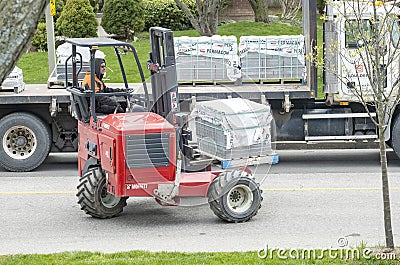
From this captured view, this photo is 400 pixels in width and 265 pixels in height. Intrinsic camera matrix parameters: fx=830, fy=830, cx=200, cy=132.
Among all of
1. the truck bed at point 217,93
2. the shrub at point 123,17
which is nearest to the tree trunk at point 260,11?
the shrub at point 123,17

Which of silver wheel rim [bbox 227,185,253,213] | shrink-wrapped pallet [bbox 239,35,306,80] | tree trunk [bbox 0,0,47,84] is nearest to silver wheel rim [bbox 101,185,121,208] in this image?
silver wheel rim [bbox 227,185,253,213]

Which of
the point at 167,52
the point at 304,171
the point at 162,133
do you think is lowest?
the point at 304,171

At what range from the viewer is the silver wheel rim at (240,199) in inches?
449

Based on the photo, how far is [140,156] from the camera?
11.0 m

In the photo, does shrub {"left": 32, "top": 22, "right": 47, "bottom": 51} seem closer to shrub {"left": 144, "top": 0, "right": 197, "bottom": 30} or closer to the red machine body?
shrub {"left": 144, "top": 0, "right": 197, "bottom": 30}

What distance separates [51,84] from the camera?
16125 mm

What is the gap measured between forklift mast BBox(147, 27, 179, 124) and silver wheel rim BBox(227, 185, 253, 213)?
1.48 metres

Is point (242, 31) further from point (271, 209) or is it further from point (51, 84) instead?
point (271, 209)

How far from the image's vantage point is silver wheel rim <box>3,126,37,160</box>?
50.2 ft

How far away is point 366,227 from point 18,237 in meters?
4.66

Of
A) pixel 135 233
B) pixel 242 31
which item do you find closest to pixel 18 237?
pixel 135 233

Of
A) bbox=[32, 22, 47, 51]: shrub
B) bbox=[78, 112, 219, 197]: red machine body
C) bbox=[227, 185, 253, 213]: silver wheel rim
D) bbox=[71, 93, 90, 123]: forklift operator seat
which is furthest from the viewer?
bbox=[32, 22, 47, 51]: shrub

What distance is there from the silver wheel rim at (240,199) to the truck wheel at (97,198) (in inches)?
63.2

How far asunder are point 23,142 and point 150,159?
4980 millimetres
